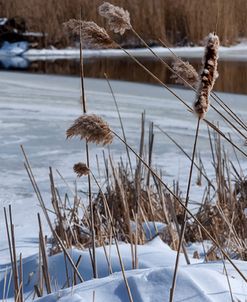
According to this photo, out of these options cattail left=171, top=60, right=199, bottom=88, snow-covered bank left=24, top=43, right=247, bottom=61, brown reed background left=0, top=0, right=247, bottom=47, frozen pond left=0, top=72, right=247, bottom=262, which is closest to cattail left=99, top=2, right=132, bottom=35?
cattail left=171, top=60, right=199, bottom=88

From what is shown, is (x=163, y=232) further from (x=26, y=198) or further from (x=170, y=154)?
(x=170, y=154)

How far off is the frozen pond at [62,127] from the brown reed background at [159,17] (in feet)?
14.9

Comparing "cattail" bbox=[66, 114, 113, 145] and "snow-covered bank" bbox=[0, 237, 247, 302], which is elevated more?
"cattail" bbox=[66, 114, 113, 145]

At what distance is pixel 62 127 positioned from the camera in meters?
5.28

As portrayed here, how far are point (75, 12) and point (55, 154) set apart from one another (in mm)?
10166

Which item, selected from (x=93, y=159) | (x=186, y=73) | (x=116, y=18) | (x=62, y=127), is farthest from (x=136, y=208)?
(x=62, y=127)

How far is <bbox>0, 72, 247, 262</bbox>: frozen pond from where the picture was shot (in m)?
3.38

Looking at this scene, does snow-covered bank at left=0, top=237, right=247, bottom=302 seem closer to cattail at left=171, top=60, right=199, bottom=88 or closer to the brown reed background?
cattail at left=171, top=60, right=199, bottom=88

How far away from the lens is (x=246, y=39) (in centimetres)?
1341

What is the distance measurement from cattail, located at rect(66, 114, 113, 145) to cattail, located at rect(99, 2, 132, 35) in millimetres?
208

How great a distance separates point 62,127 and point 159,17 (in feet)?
27.8

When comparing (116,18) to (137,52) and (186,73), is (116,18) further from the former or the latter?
(137,52)

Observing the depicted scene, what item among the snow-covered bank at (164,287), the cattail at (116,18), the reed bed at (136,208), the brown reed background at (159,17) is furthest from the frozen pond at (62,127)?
the brown reed background at (159,17)

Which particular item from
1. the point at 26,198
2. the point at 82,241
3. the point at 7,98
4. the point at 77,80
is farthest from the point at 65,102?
the point at 82,241
